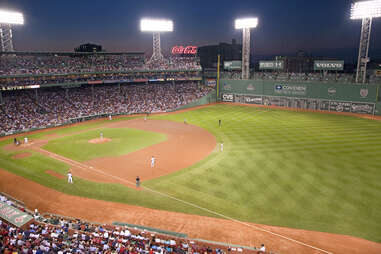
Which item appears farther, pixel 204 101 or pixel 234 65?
pixel 234 65

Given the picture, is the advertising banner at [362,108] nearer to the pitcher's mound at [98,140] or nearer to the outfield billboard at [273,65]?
the outfield billboard at [273,65]

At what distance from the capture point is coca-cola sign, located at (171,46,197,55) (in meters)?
58.4

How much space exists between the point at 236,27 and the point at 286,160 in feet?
126

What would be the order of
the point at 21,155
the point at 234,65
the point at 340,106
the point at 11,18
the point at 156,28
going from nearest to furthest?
1. the point at 21,155
2. the point at 11,18
3. the point at 340,106
4. the point at 156,28
5. the point at 234,65

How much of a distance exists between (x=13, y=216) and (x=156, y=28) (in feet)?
160

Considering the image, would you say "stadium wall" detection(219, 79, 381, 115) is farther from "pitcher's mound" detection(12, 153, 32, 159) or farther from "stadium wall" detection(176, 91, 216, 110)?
"pitcher's mound" detection(12, 153, 32, 159)

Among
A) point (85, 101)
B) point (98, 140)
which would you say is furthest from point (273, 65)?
point (98, 140)

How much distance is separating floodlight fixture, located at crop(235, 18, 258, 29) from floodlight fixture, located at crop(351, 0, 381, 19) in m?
17.0

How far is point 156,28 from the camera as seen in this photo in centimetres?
5491

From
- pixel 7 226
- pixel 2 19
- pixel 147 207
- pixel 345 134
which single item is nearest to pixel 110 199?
pixel 147 207

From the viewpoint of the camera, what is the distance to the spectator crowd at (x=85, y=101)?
3834 centimetres

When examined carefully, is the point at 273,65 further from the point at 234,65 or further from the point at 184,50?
the point at 184,50

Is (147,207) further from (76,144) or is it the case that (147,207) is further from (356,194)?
(76,144)

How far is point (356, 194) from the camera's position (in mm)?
17031
